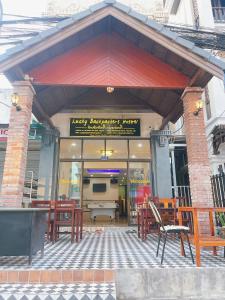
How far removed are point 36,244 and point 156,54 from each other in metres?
4.69

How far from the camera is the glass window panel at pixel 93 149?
8523mm

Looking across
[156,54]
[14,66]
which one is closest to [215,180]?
[156,54]

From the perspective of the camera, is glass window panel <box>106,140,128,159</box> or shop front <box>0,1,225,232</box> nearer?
shop front <box>0,1,225,232</box>

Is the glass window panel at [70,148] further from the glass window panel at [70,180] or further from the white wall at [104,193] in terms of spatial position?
the white wall at [104,193]

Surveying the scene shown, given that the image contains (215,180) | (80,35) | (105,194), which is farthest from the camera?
(105,194)

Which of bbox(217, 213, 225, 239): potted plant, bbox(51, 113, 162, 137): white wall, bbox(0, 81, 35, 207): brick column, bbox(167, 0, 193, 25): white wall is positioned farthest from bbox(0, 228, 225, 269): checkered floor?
bbox(167, 0, 193, 25): white wall

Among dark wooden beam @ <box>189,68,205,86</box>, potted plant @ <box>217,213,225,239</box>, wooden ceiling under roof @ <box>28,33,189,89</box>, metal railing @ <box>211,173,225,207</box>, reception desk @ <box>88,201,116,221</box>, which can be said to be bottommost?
potted plant @ <box>217,213,225,239</box>

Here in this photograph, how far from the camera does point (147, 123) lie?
874 cm

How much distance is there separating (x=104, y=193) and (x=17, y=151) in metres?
10.3

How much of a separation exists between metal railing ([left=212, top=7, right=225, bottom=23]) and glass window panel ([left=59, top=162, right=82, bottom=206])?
946 centimetres

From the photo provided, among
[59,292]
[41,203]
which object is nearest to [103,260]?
[59,292]

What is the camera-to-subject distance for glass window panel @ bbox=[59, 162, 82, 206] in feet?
27.3

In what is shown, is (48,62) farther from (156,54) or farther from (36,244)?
(36,244)

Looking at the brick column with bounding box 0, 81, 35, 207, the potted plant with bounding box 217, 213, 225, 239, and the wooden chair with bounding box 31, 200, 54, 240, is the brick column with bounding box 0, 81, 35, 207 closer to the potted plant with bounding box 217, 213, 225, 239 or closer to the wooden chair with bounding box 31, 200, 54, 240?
the wooden chair with bounding box 31, 200, 54, 240
